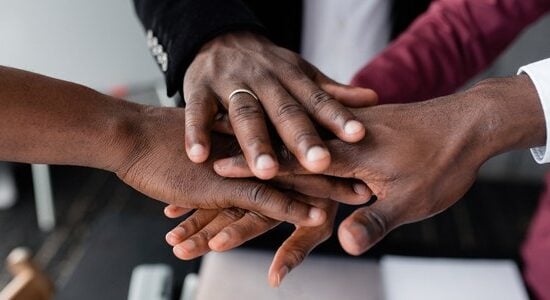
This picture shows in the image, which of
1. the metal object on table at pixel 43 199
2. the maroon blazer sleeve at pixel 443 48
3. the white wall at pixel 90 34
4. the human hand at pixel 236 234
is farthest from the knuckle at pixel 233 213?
the metal object on table at pixel 43 199

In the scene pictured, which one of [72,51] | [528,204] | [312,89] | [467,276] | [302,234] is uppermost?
[312,89]

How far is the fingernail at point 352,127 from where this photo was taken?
73 centimetres

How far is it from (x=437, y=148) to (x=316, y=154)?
16 centimetres

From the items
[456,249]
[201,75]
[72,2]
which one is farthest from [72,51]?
[456,249]

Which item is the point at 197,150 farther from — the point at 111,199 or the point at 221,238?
the point at 111,199

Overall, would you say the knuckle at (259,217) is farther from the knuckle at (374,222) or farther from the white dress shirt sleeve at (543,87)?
the white dress shirt sleeve at (543,87)

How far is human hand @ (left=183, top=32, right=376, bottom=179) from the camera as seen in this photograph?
0.69m

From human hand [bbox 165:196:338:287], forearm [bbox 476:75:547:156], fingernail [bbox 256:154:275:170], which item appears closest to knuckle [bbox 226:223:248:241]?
human hand [bbox 165:196:338:287]

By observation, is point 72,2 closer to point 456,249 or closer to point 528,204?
point 456,249

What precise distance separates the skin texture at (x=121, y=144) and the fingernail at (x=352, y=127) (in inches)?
4.1

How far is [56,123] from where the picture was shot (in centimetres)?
70

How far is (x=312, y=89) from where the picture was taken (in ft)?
2.62

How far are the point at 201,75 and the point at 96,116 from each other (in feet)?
0.58

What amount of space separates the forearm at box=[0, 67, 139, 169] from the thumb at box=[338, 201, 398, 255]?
31 centimetres
